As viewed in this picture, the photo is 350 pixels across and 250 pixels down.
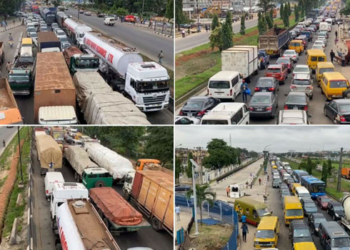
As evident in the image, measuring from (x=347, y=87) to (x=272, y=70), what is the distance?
4473 mm

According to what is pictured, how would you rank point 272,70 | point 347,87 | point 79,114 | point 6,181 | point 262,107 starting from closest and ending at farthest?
point 262,107
point 79,114
point 347,87
point 6,181
point 272,70

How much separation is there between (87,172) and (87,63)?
23.6 ft

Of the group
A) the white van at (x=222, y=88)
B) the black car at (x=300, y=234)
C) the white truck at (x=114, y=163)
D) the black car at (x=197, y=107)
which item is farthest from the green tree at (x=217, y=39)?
the black car at (x=300, y=234)

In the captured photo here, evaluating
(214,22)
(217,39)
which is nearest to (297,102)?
(217,39)

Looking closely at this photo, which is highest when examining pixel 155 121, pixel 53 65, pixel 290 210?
pixel 53 65

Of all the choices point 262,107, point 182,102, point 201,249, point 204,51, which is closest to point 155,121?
point 182,102

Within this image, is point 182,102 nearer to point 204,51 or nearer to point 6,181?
point 6,181

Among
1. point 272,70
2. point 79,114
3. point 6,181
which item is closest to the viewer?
point 79,114

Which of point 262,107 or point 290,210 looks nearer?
point 262,107

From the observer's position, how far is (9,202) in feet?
52.9

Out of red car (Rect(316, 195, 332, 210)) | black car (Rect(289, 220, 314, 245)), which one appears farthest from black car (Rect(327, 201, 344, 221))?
black car (Rect(289, 220, 314, 245))

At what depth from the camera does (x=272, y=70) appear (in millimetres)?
21969

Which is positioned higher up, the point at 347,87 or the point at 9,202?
the point at 347,87

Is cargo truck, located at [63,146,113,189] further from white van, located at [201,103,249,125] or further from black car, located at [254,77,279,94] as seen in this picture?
black car, located at [254,77,279,94]
